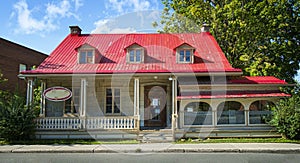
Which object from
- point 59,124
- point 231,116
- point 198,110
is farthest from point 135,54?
point 231,116

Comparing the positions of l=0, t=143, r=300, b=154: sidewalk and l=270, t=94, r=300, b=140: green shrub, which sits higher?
l=270, t=94, r=300, b=140: green shrub

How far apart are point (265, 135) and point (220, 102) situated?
2.73 metres

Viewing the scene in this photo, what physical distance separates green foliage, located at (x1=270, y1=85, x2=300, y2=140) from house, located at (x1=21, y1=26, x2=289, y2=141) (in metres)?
0.50

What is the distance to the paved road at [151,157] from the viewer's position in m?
9.24

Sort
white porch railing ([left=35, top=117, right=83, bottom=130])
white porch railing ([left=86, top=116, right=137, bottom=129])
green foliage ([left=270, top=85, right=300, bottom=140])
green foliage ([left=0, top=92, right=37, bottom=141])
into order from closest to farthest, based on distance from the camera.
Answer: green foliage ([left=270, top=85, right=300, bottom=140])
green foliage ([left=0, top=92, right=37, bottom=141])
white porch railing ([left=86, top=116, right=137, bottom=129])
white porch railing ([left=35, top=117, right=83, bottom=130])

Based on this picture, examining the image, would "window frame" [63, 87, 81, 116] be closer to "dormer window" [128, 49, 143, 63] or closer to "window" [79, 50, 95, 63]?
"window" [79, 50, 95, 63]

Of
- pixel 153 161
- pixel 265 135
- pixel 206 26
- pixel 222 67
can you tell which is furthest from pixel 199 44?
pixel 153 161

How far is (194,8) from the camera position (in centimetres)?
2127

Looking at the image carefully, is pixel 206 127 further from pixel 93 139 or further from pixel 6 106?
pixel 6 106

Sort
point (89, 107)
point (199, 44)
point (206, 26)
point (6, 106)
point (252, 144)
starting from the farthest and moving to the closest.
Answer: point (206, 26), point (199, 44), point (89, 107), point (6, 106), point (252, 144)

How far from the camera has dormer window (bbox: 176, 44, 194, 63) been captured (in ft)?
52.8

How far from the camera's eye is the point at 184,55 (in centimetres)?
1630

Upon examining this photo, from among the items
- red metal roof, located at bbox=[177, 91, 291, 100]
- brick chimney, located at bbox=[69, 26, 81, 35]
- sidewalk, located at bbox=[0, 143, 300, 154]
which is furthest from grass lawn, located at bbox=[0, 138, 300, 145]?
brick chimney, located at bbox=[69, 26, 81, 35]

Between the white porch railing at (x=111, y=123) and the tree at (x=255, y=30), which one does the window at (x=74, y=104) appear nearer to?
the white porch railing at (x=111, y=123)
